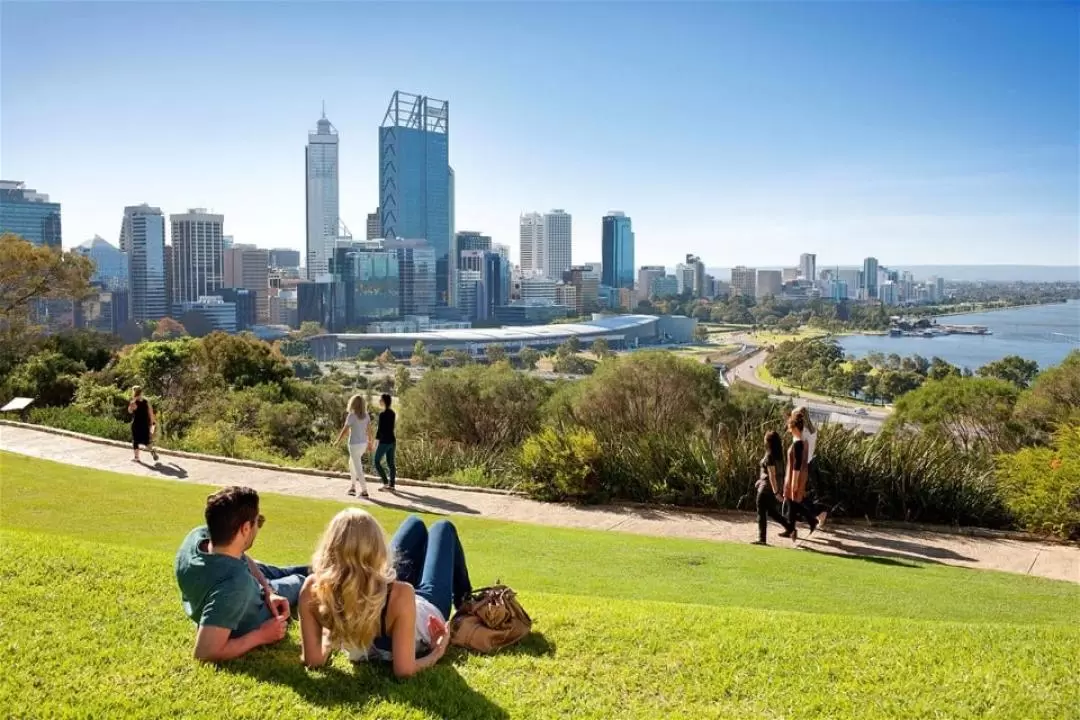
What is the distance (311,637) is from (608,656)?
133 centimetres

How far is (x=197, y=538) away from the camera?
11.9ft

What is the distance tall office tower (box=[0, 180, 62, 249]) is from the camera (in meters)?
48.5

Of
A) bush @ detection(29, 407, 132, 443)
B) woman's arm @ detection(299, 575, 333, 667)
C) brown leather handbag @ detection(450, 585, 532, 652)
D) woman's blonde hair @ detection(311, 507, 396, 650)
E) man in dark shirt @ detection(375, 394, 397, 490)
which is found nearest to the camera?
woman's blonde hair @ detection(311, 507, 396, 650)

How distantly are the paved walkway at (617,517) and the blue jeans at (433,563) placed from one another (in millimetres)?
4458

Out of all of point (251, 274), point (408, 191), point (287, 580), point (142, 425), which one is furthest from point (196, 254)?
point (287, 580)

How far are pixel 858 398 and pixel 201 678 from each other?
58.6m

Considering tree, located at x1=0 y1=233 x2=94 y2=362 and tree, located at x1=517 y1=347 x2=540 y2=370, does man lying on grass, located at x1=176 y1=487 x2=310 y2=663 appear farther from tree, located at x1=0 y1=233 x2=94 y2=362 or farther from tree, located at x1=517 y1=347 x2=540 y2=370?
tree, located at x1=517 y1=347 x2=540 y2=370

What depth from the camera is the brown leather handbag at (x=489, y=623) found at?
155 inches

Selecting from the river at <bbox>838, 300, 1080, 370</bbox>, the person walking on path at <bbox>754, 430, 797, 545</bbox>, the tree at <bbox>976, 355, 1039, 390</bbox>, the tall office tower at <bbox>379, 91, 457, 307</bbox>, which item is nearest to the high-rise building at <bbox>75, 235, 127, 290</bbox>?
the river at <bbox>838, 300, 1080, 370</bbox>

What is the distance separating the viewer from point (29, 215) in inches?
1949

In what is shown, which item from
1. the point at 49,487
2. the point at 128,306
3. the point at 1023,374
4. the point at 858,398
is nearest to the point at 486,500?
the point at 49,487

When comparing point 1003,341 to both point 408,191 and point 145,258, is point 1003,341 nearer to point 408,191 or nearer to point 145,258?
point 145,258

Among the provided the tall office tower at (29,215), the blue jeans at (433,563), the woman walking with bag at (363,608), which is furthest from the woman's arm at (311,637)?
the tall office tower at (29,215)

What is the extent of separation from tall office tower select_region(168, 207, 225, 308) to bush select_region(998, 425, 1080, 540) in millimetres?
115673
